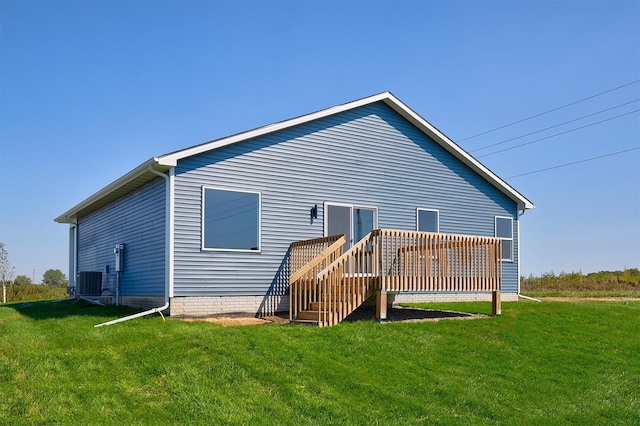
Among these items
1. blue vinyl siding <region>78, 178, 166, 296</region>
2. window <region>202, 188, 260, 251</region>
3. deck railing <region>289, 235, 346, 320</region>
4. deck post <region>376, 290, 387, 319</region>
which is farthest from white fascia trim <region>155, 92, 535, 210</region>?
deck post <region>376, 290, 387, 319</region>

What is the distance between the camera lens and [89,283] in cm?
1702

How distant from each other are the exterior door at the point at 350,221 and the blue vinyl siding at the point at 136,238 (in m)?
4.13

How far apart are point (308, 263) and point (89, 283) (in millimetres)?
7646

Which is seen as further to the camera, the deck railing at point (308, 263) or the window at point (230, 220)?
the window at point (230, 220)

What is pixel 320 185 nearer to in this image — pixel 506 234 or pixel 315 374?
pixel 506 234

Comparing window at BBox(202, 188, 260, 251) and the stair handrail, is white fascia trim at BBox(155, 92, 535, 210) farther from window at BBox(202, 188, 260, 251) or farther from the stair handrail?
the stair handrail

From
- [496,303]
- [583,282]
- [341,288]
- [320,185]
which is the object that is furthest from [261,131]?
[583,282]

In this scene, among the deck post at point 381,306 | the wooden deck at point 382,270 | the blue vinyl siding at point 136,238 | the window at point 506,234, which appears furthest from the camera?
the window at point 506,234

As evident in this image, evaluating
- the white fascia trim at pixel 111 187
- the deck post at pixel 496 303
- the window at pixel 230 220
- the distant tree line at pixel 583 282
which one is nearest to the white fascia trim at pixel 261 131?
the white fascia trim at pixel 111 187

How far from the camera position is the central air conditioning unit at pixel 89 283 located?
666 inches

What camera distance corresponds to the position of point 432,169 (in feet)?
57.3

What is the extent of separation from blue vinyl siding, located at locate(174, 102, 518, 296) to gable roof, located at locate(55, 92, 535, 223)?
8.5 inches

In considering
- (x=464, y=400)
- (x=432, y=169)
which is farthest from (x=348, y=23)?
(x=464, y=400)

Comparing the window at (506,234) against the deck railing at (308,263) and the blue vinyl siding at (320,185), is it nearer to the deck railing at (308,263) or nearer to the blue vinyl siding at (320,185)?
the blue vinyl siding at (320,185)
